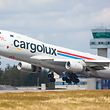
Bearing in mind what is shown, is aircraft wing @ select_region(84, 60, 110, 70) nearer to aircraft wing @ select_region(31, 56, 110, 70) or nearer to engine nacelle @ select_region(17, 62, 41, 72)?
aircraft wing @ select_region(31, 56, 110, 70)

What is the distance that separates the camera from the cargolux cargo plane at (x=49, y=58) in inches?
2581

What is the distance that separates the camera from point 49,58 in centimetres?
6769

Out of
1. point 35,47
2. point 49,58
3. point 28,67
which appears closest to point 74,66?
point 49,58

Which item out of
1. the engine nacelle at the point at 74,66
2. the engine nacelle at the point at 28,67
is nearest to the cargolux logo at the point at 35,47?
the engine nacelle at the point at 74,66

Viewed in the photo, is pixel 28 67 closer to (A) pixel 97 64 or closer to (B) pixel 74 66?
(B) pixel 74 66

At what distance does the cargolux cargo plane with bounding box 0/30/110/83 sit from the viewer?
215 feet

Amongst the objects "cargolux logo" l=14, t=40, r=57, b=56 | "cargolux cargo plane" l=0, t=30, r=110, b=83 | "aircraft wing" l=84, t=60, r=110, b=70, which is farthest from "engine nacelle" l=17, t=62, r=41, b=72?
"aircraft wing" l=84, t=60, r=110, b=70

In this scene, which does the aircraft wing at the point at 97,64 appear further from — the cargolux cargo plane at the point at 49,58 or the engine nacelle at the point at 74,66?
the engine nacelle at the point at 74,66

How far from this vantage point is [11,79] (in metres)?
190

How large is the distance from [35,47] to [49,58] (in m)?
2.37

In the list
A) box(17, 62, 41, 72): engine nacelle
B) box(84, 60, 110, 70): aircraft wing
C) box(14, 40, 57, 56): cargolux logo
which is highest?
box(14, 40, 57, 56): cargolux logo

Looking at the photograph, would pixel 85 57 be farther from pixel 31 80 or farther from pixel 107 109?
pixel 31 80

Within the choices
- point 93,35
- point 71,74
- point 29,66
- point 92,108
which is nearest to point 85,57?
point 71,74

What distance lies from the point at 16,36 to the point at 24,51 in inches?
87.9
